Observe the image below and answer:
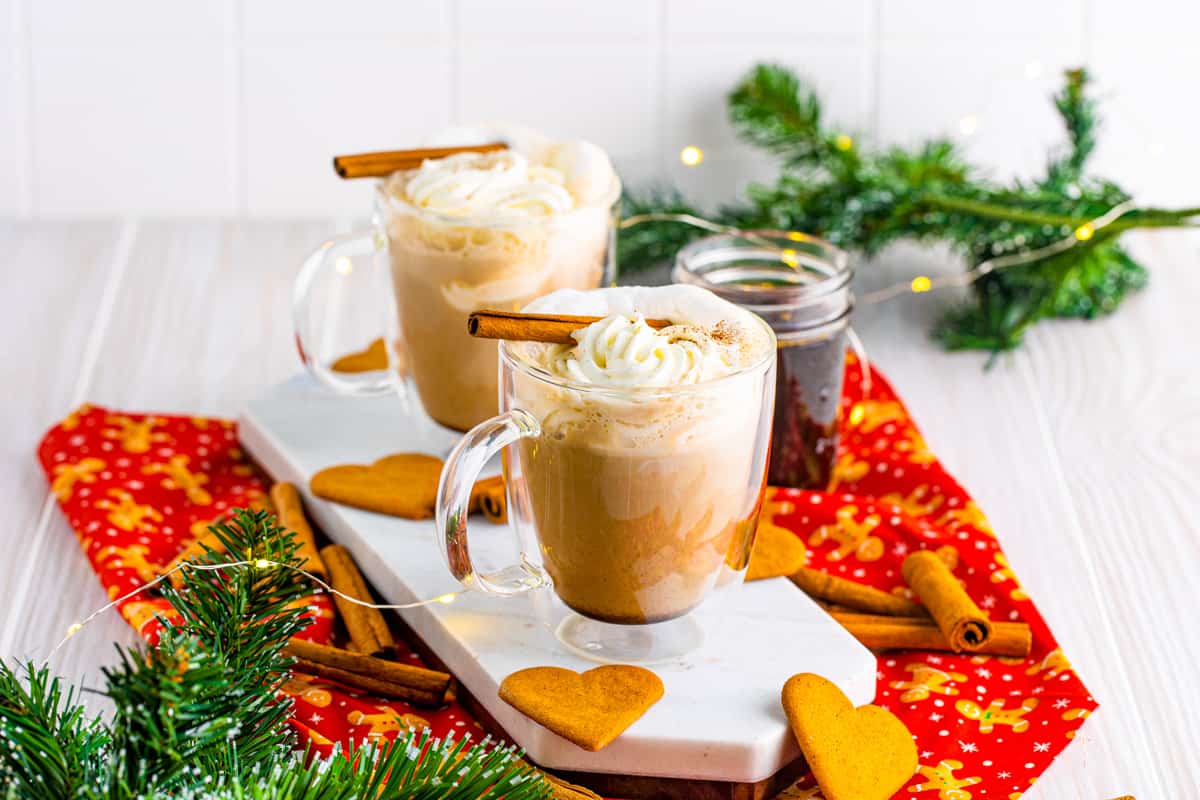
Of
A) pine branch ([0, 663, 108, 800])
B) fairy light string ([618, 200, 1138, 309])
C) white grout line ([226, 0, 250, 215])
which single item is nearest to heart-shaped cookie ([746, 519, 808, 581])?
fairy light string ([618, 200, 1138, 309])

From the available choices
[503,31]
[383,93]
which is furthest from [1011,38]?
[383,93]

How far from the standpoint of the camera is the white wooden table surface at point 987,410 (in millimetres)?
1017

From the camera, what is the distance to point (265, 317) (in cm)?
157

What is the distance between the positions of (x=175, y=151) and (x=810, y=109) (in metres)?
0.77

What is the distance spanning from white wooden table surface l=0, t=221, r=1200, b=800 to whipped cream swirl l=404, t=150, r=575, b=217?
0.38m

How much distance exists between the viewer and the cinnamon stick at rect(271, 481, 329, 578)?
109 centimetres

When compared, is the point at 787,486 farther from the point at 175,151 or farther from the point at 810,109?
the point at 175,151

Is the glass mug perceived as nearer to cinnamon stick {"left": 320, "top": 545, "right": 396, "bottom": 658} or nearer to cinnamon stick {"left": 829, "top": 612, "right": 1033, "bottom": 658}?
cinnamon stick {"left": 320, "top": 545, "right": 396, "bottom": 658}

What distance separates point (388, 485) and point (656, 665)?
31 cm

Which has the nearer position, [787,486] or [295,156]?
[787,486]

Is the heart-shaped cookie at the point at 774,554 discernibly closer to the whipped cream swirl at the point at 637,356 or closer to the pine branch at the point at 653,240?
the whipped cream swirl at the point at 637,356

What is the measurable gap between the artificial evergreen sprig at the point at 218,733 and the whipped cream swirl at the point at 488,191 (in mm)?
306

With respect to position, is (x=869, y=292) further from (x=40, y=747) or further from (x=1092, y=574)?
(x=40, y=747)

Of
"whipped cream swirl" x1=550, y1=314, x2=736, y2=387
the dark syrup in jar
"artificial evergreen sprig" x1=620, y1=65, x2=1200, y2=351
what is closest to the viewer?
"whipped cream swirl" x1=550, y1=314, x2=736, y2=387
